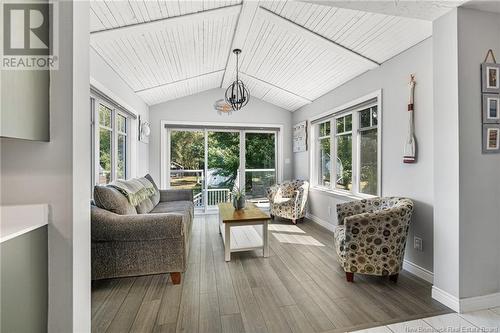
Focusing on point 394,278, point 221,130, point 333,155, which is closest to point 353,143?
point 333,155

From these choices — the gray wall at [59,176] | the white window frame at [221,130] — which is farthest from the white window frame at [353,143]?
the gray wall at [59,176]

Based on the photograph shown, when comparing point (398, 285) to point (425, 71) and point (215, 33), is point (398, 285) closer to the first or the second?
point (425, 71)

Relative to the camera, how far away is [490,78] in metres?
1.96

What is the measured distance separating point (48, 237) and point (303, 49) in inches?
131

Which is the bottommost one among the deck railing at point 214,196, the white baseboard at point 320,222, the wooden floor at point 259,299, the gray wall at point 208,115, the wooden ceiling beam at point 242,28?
the wooden floor at point 259,299

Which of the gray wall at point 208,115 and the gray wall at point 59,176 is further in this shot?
the gray wall at point 208,115

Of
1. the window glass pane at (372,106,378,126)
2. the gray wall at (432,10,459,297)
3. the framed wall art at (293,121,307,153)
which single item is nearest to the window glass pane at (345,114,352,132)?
the window glass pane at (372,106,378,126)

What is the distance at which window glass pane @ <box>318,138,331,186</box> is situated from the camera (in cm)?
458

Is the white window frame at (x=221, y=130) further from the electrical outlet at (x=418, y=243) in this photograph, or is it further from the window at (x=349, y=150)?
the electrical outlet at (x=418, y=243)

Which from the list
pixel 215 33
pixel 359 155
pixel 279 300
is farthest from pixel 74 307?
pixel 359 155

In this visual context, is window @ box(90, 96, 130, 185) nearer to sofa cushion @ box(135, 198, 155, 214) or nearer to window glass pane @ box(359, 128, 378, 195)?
sofa cushion @ box(135, 198, 155, 214)

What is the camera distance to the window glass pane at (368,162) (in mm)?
3328

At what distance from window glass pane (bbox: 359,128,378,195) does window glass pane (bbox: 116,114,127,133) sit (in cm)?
369

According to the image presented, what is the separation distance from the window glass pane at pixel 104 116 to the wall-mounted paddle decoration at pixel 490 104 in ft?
13.0
